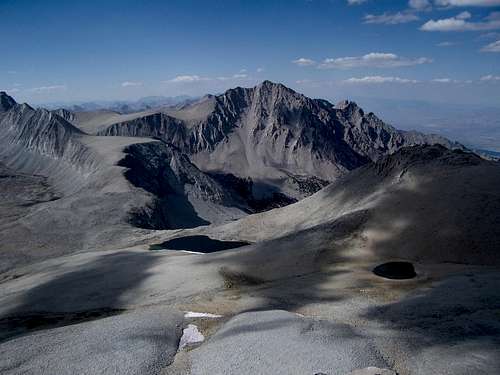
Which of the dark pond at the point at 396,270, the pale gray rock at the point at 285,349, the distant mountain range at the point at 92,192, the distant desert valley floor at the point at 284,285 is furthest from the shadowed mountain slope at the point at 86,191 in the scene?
the pale gray rock at the point at 285,349

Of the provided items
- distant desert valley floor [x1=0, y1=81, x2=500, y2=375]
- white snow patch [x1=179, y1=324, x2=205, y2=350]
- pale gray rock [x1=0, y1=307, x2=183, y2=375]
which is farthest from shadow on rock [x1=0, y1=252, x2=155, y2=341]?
white snow patch [x1=179, y1=324, x2=205, y2=350]

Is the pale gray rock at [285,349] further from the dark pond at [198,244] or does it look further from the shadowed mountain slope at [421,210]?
the dark pond at [198,244]

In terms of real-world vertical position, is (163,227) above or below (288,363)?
below

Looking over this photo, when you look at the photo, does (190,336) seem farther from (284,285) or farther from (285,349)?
(284,285)

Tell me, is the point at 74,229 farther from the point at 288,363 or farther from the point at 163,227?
the point at 288,363

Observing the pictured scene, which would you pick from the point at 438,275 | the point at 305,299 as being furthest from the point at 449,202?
the point at 305,299
